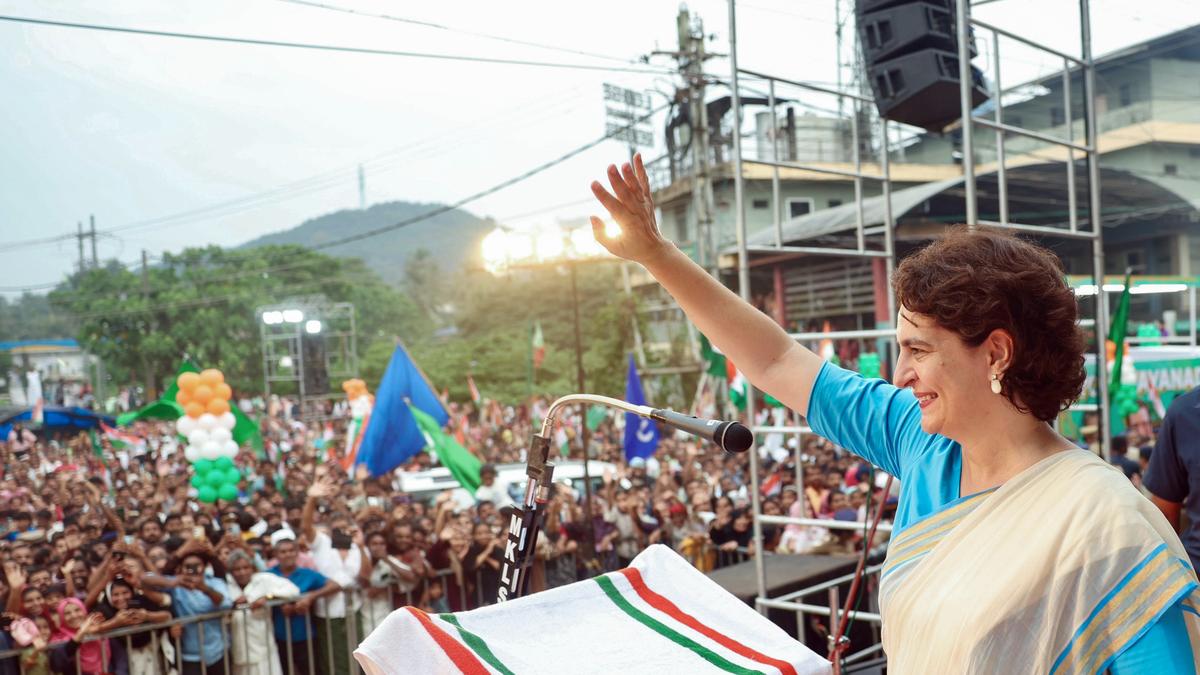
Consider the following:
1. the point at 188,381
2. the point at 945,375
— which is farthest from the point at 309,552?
the point at 945,375

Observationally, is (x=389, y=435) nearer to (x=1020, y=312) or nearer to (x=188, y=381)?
(x=188, y=381)

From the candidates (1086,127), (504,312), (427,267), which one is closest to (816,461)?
(1086,127)

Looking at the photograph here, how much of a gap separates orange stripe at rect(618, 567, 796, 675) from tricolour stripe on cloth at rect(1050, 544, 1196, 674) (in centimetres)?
43

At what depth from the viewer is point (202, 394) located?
1142cm

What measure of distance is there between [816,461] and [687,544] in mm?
3789

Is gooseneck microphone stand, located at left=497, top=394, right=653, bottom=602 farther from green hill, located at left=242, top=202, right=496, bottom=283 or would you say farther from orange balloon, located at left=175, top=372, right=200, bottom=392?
green hill, located at left=242, top=202, right=496, bottom=283

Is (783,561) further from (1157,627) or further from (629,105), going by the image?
(629,105)

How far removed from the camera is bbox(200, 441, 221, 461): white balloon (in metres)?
11.1

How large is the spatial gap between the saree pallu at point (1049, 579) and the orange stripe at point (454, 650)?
0.63m

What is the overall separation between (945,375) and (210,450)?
432 inches

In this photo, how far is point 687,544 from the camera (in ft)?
26.3

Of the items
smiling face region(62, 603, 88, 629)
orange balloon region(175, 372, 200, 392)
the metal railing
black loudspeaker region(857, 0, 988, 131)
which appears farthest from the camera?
orange balloon region(175, 372, 200, 392)

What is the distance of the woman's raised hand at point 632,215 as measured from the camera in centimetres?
167

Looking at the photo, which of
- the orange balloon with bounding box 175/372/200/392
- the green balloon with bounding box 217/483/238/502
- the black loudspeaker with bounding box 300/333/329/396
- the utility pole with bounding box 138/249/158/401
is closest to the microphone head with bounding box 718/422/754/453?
the green balloon with bounding box 217/483/238/502
